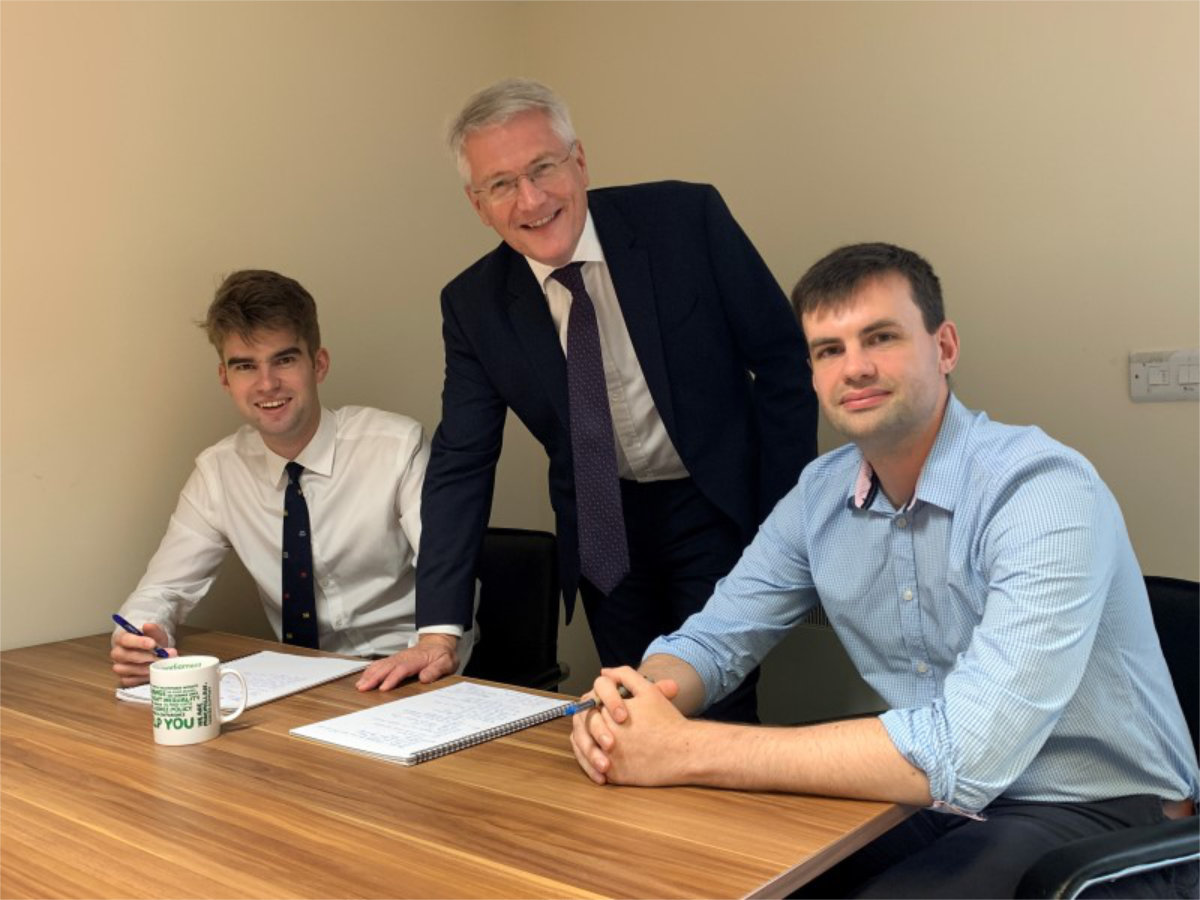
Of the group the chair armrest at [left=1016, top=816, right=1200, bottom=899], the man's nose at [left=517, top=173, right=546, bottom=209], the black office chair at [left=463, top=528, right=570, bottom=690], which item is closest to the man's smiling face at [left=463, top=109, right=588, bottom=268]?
the man's nose at [left=517, top=173, right=546, bottom=209]

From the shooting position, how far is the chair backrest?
5.38ft

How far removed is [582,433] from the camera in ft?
6.98

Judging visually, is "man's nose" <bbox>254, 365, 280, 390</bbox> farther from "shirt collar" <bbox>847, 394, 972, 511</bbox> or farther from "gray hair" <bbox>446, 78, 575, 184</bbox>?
"shirt collar" <bbox>847, 394, 972, 511</bbox>

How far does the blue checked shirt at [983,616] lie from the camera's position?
1.28m

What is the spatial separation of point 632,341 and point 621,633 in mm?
598

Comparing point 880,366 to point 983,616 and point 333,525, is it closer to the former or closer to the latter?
point 983,616

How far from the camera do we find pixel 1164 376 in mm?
2324

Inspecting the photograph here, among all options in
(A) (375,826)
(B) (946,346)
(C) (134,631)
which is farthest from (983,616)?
(C) (134,631)

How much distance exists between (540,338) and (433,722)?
83 centimetres

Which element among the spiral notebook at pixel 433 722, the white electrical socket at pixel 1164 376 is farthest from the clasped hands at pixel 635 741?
the white electrical socket at pixel 1164 376

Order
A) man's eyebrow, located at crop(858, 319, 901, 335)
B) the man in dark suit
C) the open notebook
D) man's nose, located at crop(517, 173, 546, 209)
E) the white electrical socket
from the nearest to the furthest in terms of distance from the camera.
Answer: man's eyebrow, located at crop(858, 319, 901, 335) < the open notebook < man's nose, located at crop(517, 173, 546, 209) < the man in dark suit < the white electrical socket

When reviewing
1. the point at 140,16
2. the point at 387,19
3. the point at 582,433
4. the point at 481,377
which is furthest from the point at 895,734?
the point at 387,19

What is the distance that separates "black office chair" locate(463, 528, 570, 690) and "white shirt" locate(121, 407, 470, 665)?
16 cm

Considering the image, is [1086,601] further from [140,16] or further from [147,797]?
[140,16]
